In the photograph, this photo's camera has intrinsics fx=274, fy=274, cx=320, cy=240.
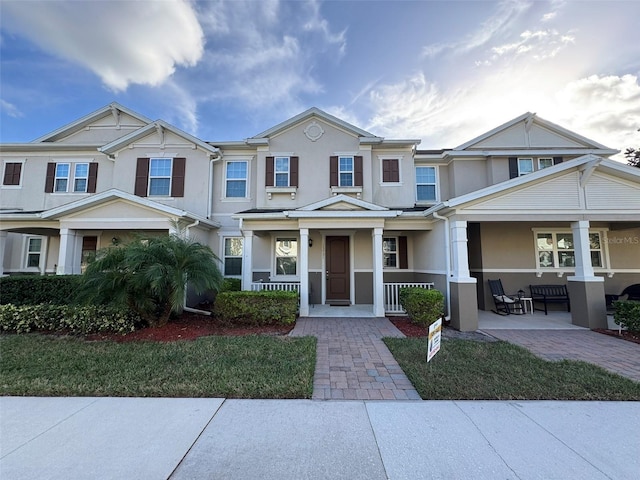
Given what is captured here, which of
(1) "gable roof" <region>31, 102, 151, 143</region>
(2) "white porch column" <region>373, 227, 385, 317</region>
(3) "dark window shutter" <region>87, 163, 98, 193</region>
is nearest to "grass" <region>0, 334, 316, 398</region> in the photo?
(2) "white porch column" <region>373, 227, 385, 317</region>

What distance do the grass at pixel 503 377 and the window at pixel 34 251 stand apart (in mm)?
15033

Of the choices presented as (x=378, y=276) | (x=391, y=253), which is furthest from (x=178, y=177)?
(x=391, y=253)

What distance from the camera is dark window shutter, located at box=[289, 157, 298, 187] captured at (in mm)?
10852

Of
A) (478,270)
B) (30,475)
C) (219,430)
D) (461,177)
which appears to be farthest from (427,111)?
(30,475)

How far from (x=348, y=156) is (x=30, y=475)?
10861mm

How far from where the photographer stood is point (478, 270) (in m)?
10.4

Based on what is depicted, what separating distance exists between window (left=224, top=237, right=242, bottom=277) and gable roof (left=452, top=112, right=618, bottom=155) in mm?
9705

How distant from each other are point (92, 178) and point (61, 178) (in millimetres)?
1385

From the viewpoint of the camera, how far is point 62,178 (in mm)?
11516

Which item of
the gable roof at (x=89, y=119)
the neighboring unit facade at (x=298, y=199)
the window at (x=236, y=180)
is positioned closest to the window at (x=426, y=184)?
the neighboring unit facade at (x=298, y=199)

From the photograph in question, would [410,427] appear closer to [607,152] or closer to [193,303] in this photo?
[193,303]

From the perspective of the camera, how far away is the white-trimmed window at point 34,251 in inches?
461

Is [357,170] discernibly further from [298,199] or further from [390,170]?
[298,199]

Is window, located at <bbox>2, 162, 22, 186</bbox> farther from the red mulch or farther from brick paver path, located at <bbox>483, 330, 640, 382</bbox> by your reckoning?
brick paver path, located at <bbox>483, 330, 640, 382</bbox>
